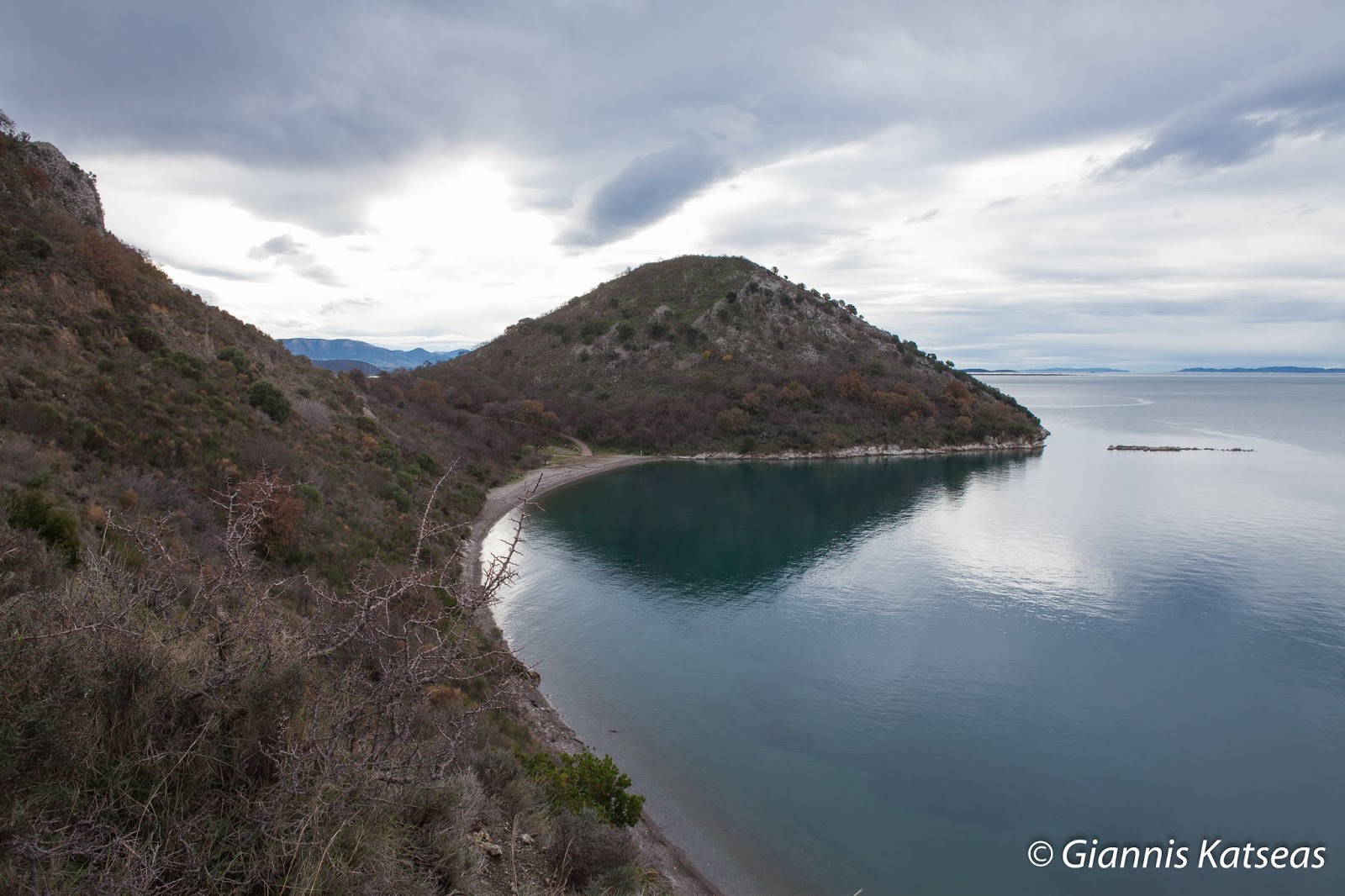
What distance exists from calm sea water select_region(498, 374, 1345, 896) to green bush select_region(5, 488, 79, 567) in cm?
1197

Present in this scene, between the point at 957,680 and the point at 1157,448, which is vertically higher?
the point at 1157,448

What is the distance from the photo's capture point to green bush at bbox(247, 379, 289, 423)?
2830 centimetres

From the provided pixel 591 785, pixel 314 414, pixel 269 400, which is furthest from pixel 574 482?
pixel 591 785

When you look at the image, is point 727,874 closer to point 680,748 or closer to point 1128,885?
point 680,748

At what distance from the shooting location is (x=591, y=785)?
1296cm

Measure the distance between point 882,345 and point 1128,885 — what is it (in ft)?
295

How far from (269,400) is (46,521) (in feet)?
58.6

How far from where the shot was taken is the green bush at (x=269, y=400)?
28.3 m

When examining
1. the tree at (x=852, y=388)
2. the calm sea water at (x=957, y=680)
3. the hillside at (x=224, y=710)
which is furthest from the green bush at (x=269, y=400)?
A: the tree at (x=852, y=388)

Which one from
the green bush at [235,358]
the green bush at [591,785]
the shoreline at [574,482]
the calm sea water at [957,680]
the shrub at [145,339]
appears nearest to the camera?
the green bush at [591,785]

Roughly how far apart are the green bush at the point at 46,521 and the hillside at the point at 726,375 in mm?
59022

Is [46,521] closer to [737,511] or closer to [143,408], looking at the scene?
[143,408]

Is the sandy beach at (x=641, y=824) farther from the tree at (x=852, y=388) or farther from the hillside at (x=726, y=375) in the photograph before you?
the tree at (x=852, y=388)

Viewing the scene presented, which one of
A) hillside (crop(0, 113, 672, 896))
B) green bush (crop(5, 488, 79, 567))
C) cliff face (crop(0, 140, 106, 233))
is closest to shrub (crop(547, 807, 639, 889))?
hillside (crop(0, 113, 672, 896))
